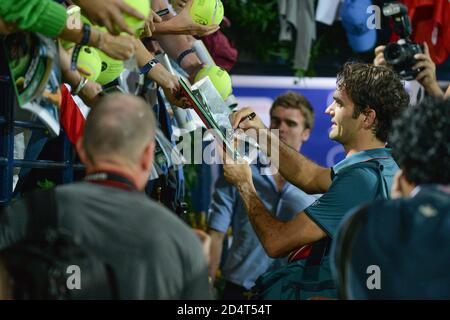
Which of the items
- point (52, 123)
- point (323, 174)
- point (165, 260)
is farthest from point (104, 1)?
point (323, 174)

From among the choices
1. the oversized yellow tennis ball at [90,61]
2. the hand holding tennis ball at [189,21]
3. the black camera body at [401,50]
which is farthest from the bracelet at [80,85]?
the black camera body at [401,50]

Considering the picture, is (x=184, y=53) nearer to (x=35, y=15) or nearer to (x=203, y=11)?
(x=203, y=11)

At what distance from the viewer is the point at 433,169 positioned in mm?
2371

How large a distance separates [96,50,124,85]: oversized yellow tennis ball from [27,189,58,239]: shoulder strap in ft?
3.95

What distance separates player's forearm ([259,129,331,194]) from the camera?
4359 millimetres

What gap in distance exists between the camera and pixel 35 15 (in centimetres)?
267

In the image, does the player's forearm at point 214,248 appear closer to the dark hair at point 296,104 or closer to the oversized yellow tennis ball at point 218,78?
the dark hair at point 296,104

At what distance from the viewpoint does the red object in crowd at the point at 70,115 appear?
136 inches

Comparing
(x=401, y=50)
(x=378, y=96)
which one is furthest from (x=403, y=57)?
(x=378, y=96)

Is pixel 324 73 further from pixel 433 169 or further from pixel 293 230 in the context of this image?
pixel 433 169

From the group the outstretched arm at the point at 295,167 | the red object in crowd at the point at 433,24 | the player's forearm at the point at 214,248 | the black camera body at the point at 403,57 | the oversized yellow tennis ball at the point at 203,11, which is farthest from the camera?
the red object in crowd at the point at 433,24

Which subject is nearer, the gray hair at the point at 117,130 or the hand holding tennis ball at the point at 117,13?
the gray hair at the point at 117,130

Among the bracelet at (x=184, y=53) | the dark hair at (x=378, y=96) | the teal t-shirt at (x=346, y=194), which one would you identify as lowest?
the teal t-shirt at (x=346, y=194)

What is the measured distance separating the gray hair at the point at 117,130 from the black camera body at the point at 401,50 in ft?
8.76
